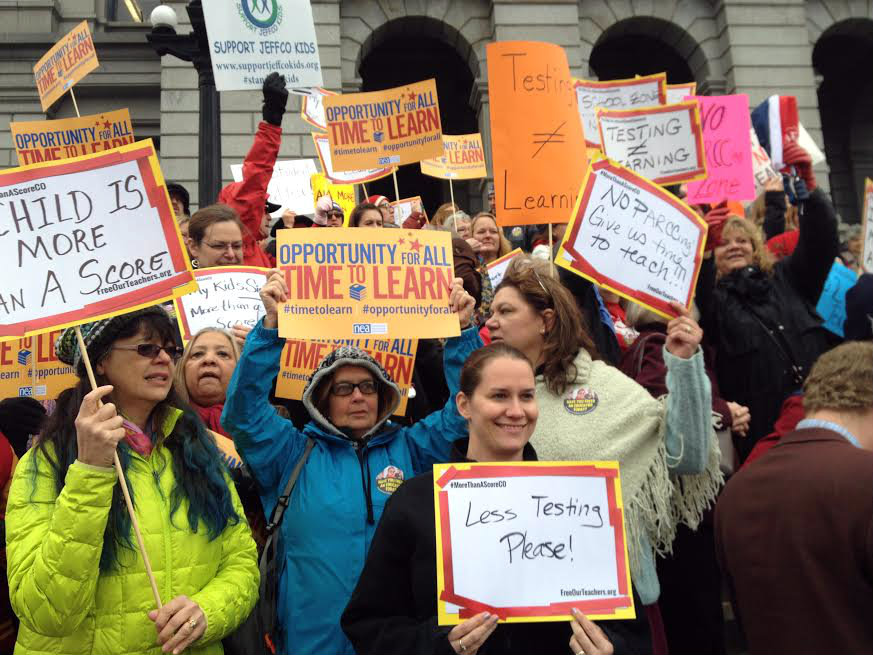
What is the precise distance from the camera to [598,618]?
8.12 feet

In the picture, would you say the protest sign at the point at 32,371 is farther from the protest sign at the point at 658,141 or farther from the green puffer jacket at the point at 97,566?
the protest sign at the point at 658,141

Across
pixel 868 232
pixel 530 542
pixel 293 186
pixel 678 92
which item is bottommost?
pixel 530 542

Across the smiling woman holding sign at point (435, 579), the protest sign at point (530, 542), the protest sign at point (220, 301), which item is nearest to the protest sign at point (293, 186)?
the protest sign at point (220, 301)

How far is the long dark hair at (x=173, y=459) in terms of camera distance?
9.22 feet

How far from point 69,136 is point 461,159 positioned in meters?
4.45

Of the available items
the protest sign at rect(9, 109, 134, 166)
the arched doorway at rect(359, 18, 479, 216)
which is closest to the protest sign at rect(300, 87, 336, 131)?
the protest sign at rect(9, 109, 134, 166)

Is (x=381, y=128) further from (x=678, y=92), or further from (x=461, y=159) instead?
(x=678, y=92)

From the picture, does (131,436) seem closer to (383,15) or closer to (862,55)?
(383,15)

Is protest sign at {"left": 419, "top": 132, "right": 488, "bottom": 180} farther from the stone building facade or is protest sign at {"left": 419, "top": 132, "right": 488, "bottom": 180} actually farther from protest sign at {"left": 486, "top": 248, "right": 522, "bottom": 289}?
the stone building facade

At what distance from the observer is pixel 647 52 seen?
20562 mm

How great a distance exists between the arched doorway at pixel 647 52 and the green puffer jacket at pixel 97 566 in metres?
15.6

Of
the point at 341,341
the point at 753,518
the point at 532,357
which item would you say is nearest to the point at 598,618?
the point at 753,518

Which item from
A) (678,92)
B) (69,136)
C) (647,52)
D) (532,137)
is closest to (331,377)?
(532,137)

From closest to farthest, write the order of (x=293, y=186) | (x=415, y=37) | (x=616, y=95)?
(x=616, y=95) → (x=293, y=186) → (x=415, y=37)
